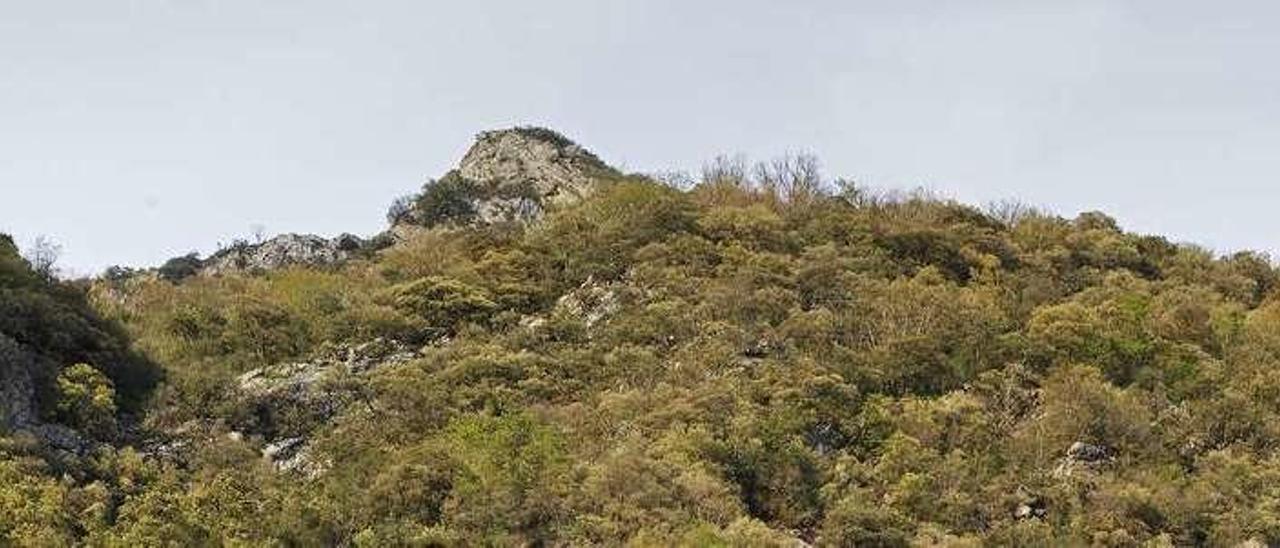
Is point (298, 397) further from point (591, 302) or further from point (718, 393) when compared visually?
point (718, 393)

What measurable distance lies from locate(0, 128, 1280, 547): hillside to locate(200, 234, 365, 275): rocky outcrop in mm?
6477

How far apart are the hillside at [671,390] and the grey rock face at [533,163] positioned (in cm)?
1445

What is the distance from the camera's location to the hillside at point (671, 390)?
2555 cm

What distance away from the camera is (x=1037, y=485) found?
2692 cm

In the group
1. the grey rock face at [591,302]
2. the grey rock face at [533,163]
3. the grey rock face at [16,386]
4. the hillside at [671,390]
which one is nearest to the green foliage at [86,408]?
the hillside at [671,390]

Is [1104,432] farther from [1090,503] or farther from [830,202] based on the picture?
[830,202]

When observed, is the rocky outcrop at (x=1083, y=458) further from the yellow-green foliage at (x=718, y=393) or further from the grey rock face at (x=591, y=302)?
the grey rock face at (x=591, y=302)

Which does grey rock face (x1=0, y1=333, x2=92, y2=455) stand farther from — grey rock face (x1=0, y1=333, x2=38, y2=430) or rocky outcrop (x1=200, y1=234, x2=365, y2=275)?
rocky outcrop (x1=200, y1=234, x2=365, y2=275)

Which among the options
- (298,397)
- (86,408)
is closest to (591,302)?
Result: (298,397)

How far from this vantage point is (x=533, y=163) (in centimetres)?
6094

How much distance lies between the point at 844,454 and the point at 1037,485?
3.94 metres

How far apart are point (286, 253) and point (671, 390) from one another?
2552 centimetres

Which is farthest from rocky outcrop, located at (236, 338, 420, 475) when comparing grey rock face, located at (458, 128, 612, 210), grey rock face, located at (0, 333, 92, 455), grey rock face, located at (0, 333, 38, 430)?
grey rock face, located at (458, 128, 612, 210)

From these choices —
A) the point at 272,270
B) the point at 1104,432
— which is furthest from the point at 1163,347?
the point at 272,270
